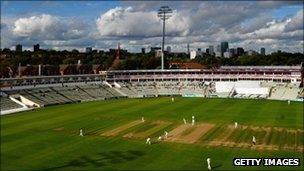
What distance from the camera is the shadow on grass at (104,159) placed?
3184 centimetres

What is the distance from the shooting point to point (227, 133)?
1789 inches

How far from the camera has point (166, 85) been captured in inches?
3932

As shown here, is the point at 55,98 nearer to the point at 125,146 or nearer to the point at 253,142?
the point at 125,146

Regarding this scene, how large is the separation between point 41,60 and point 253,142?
8548 centimetres

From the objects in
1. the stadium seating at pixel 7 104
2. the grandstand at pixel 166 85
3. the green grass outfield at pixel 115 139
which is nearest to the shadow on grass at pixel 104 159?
the green grass outfield at pixel 115 139

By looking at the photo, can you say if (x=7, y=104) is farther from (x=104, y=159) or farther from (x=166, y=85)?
(x=166, y=85)

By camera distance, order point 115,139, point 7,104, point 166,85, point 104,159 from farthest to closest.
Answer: point 166,85 < point 7,104 < point 115,139 < point 104,159

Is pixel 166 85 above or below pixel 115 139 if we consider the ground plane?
above

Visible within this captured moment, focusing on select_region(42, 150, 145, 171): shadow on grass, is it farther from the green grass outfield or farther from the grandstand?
the grandstand

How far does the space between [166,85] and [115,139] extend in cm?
5846

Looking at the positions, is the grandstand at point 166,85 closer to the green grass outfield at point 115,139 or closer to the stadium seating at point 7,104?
the stadium seating at point 7,104

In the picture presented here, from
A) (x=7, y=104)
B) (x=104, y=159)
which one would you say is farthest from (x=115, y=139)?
(x=7, y=104)

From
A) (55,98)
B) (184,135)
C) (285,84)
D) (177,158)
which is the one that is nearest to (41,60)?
(55,98)

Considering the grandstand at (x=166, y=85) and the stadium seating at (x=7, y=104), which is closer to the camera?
the stadium seating at (x=7, y=104)
